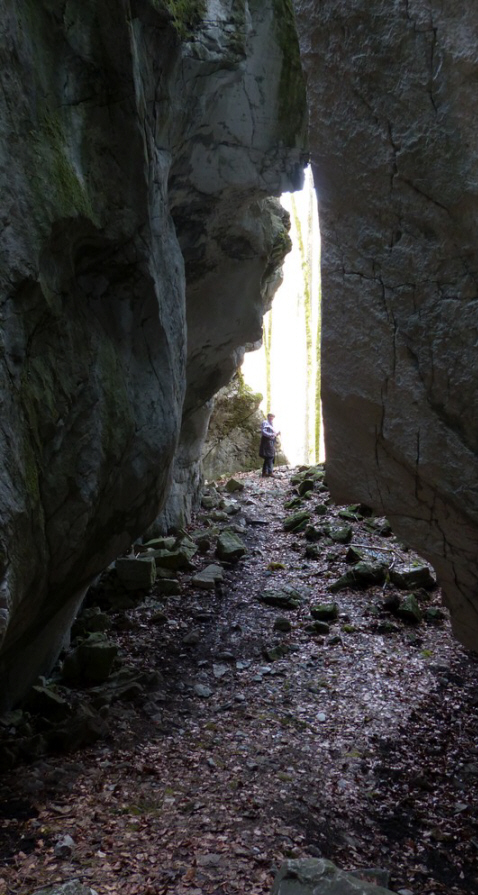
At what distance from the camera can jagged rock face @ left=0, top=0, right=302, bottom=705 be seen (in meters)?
4.69

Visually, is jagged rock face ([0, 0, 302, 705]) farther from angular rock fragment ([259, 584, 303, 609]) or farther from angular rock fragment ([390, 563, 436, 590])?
angular rock fragment ([390, 563, 436, 590])

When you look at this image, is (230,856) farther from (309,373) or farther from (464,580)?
(309,373)

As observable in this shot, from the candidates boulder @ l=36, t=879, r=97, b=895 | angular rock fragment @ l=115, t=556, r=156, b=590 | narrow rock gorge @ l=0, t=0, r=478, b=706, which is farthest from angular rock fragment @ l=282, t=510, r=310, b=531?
boulder @ l=36, t=879, r=97, b=895

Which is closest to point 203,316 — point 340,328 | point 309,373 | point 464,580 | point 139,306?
point 139,306

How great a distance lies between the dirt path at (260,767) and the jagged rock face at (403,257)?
5.16 feet

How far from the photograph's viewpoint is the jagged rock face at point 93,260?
469 centimetres

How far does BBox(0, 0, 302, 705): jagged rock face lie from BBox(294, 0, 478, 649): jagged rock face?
1.86 meters

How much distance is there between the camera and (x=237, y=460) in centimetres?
1938

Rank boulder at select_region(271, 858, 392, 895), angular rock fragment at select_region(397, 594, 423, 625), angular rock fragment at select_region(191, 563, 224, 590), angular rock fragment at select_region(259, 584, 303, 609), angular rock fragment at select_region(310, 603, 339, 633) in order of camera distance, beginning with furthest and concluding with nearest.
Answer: angular rock fragment at select_region(191, 563, 224, 590) < angular rock fragment at select_region(259, 584, 303, 609) < angular rock fragment at select_region(310, 603, 339, 633) < angular rock fragment at select_region(397, 594, 423, 625) < boulder at select_region(271, 858, 392, 895)

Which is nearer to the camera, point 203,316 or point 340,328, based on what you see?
point 340,328

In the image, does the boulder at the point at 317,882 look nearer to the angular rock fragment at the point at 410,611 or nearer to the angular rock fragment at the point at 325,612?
the angular rock fragment at the point at 325,612

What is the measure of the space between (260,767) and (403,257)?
4123 millimetres

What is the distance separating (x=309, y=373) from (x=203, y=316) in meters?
15.3

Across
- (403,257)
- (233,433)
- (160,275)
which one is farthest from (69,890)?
(233,433)
